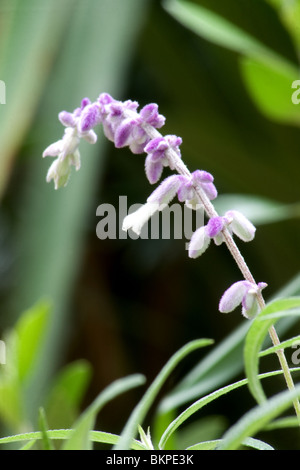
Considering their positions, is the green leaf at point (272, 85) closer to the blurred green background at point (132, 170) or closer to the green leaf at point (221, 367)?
the blurred green background at point (132, 170)

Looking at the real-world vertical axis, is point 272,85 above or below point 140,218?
above

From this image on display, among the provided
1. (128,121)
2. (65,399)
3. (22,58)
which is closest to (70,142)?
(128,121)

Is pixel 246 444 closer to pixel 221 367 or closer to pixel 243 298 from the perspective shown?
pixel 243 298

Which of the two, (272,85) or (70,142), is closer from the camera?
(70,142)

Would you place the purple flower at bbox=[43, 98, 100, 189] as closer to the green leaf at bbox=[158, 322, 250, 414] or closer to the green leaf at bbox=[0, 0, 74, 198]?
the green leaf at bbox=[158, 322, 250, 414]

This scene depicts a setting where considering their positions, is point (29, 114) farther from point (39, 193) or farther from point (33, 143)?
point (33, 143)

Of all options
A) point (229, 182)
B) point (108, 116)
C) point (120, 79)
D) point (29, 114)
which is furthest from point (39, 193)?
point (108, 116)
